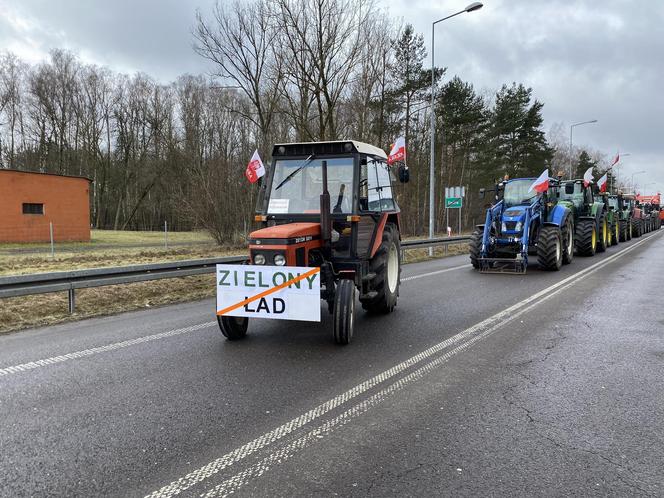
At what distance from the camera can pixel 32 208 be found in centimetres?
2334

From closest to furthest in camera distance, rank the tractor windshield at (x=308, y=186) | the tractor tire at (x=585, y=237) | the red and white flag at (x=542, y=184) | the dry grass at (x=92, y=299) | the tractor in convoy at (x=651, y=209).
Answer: the tractor windshield at (x=308, y=186)
the dry grass at (x=92, y=299)
the red and white flag at (x=542, y=184)
the tractor tire at (x=585, y=237)
the tractor in convoy at (x=651, y=209)

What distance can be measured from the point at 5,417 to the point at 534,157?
139 ft

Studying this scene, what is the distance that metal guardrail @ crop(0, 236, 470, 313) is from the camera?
6535mm

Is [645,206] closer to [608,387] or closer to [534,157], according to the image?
[534,157]

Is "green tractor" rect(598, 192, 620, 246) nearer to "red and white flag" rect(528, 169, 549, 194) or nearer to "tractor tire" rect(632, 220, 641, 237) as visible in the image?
"tractor tire" rect(632, 220, 641, 237)

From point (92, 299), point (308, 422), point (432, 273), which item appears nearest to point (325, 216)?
point (308, 422)

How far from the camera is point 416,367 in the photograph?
14.7 feet

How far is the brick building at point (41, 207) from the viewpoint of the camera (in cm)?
2223

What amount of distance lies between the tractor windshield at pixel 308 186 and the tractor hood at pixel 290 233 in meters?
0.43

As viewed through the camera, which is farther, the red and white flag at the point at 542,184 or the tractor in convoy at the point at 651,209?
the tractor in convoy at the point at 651,209

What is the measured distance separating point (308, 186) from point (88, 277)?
163 inches

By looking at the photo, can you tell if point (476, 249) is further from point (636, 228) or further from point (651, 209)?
point (651, 209)

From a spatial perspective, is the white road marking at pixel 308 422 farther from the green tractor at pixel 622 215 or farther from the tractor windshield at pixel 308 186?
the green tractor at pixel 622 215

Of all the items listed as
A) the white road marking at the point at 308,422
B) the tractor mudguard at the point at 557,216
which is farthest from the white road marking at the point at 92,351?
the tractor mudguard at the point at 557,216
